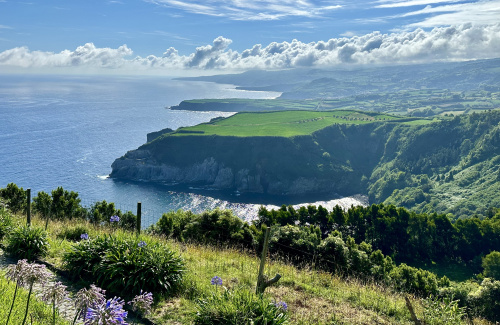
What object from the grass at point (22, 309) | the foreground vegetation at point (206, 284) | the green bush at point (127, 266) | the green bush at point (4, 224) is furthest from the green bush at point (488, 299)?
the grass at point (22, 309)

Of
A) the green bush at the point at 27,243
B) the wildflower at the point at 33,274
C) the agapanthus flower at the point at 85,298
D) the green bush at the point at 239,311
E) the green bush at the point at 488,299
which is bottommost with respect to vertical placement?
the green bush at the point at 488,299

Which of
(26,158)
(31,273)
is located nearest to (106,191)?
(26,158)

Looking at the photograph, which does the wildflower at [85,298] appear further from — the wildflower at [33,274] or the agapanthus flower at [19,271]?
the agapanthus flower at [19,271]

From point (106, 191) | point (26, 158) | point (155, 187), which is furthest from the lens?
point (155, 187)

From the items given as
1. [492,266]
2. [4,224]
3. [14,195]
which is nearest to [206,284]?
[4,224]

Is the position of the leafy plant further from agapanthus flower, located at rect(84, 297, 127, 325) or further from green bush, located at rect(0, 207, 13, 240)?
green bush, located at rect(0, 207, 13, 240)

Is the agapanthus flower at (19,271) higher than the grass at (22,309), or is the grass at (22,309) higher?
the agapanthus flower at (19,271)

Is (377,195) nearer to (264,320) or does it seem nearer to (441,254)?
(441,254)

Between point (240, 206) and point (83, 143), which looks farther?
point (83, 143)
